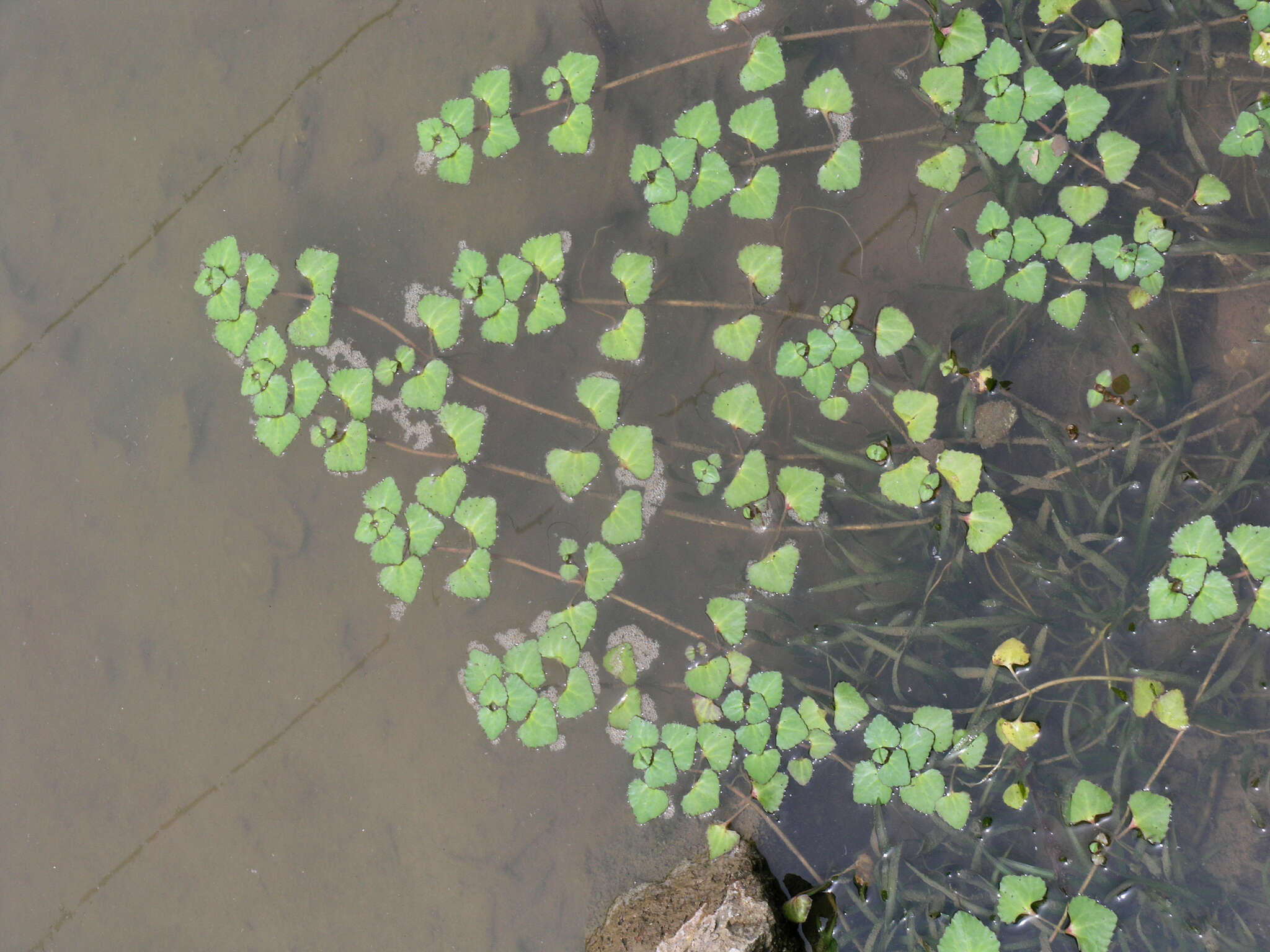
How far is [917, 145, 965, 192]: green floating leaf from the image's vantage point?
2508 millimetres

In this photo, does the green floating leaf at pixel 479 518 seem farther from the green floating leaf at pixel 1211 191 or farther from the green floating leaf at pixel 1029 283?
the green floating leaf at pixel 1211 191

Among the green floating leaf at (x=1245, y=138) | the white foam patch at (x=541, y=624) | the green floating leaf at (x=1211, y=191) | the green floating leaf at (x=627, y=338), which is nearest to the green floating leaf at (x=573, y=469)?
the green floating leaf at (x=627, y=338)

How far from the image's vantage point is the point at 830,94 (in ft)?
8.42

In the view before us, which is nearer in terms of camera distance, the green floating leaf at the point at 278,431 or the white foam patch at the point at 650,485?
the white foam patch at the point at 650,485

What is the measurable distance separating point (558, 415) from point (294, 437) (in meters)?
1.04

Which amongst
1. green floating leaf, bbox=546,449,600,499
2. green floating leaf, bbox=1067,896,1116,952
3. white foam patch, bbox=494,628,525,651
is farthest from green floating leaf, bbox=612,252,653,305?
green floating leaf, bbox=1067,896,1116,952

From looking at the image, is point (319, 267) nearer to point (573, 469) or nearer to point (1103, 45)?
point (573, 469)

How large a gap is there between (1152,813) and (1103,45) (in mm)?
2385

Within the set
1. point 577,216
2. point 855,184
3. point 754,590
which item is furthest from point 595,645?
point 855,184

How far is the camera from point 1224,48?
2.50 m

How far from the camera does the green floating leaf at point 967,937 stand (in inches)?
92.4

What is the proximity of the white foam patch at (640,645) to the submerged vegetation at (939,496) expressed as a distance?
1cm

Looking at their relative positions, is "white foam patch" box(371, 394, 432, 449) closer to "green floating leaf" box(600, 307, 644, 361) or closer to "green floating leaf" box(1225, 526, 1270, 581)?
"green floating leaf" box(600, 307, 644, 361)

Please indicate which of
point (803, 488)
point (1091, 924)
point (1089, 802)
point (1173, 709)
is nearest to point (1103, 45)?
point (803, 488)
